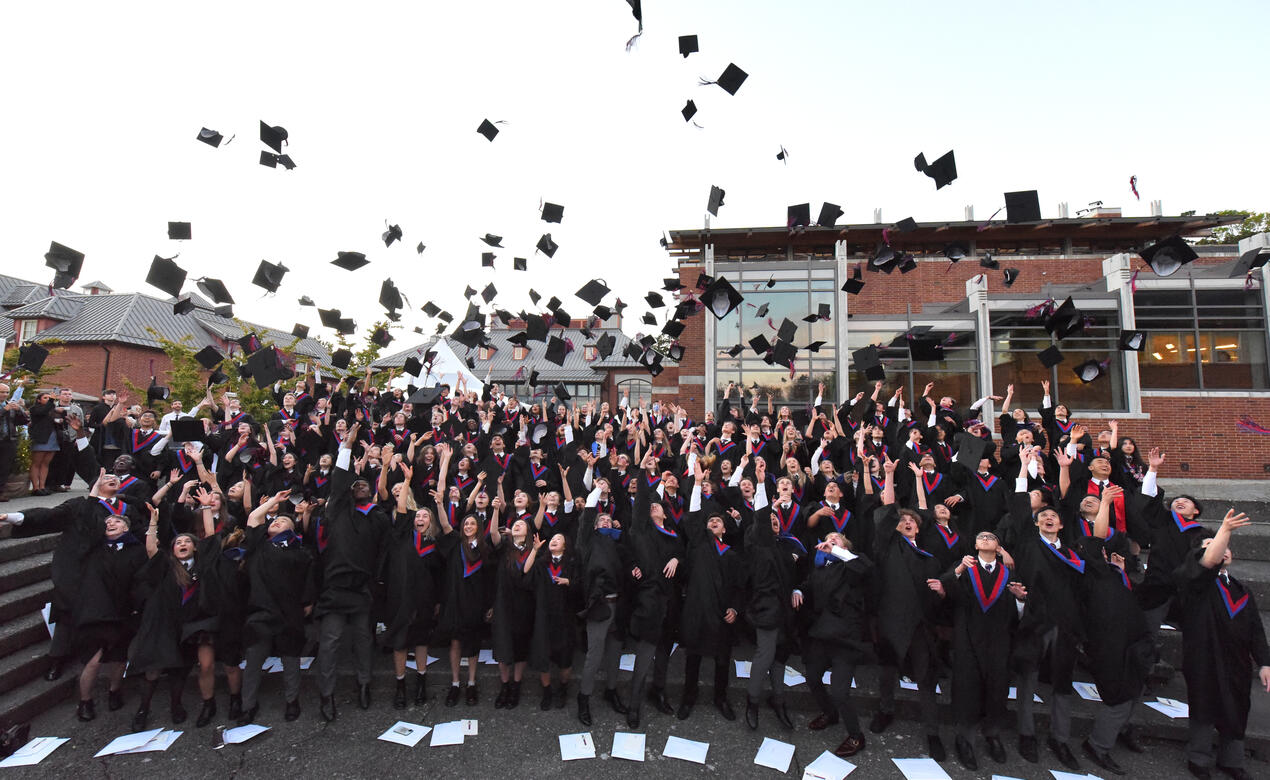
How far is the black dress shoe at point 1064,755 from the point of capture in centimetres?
378

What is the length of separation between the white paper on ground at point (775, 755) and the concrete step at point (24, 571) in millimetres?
6533

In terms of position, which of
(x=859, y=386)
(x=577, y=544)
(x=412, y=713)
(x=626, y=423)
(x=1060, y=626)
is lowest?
(x=412, y=713)

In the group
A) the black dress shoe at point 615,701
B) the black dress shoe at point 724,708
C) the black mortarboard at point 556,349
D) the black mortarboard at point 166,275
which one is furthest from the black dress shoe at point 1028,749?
the black mortarboard at point 166,275

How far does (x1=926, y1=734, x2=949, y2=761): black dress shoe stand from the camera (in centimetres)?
387

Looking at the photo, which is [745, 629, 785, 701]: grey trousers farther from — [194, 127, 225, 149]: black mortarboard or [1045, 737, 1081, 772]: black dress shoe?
[194, 127, 225, 149]: black mortarboard

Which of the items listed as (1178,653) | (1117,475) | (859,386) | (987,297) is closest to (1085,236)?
(987,297)

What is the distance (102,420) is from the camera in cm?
707

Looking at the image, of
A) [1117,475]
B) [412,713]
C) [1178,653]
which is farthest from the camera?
[1117,475]

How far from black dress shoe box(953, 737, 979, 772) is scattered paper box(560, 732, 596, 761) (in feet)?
8.33

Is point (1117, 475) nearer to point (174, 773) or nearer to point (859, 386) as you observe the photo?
point (174, 773)

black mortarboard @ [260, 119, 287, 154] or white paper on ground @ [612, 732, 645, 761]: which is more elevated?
black mortarboard @ [260, 119, 287, 154]

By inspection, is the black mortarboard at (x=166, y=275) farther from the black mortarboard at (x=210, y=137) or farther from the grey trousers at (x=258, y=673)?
the grey trousers at (x=258, y=673)

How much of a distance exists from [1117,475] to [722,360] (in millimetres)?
10789

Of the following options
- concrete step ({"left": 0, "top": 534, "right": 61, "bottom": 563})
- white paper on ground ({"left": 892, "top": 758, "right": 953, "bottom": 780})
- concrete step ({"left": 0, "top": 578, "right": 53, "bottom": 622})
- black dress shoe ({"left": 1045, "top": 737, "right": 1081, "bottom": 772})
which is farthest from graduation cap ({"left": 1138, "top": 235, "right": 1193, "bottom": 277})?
concrete step ({"left": 0, "top": 534, "right": 61, "bottom": 563})
